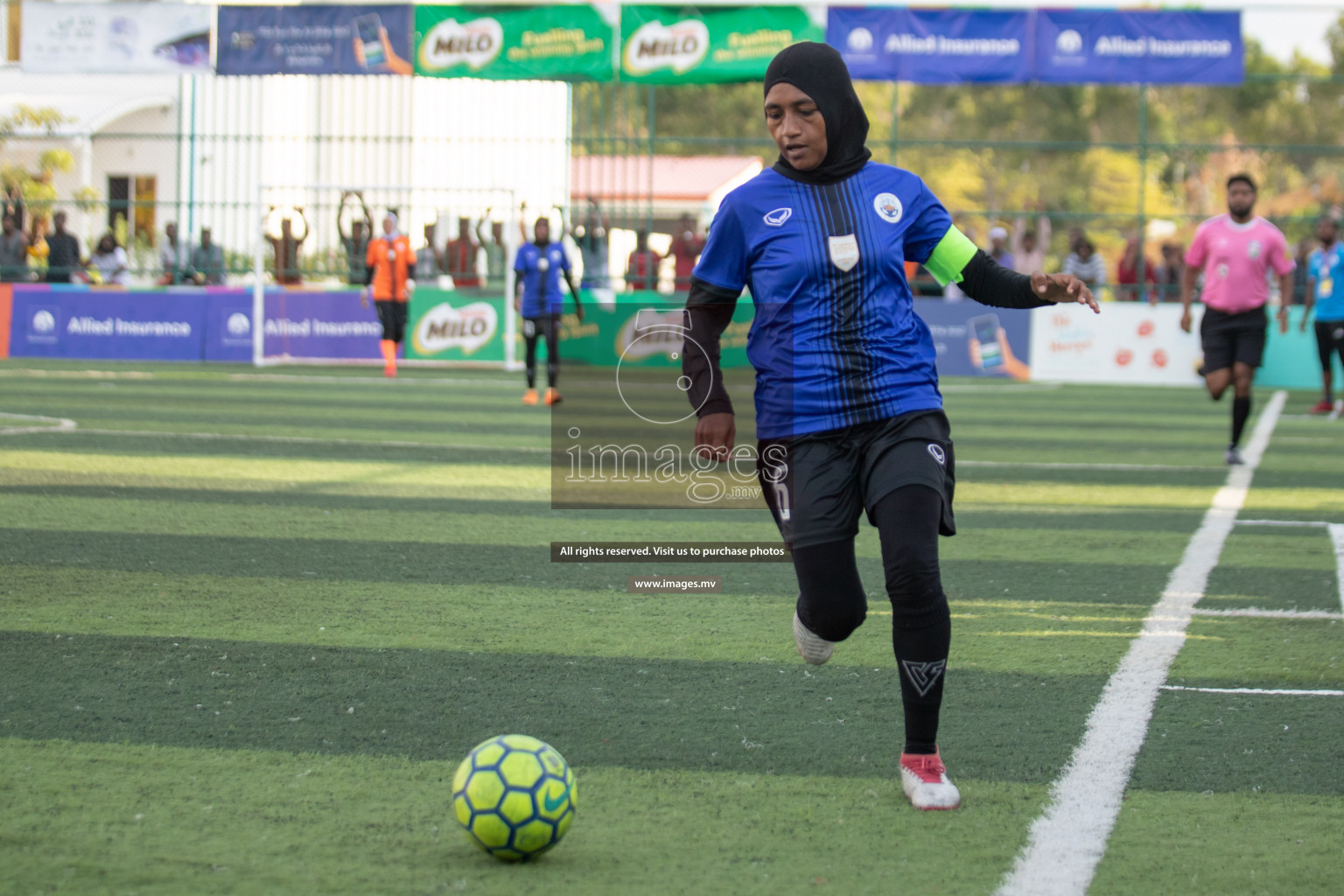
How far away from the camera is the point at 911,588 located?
12.5 ft

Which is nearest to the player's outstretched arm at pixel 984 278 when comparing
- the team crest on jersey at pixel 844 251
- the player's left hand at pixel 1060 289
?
the player's left hand at pixel 1060 289

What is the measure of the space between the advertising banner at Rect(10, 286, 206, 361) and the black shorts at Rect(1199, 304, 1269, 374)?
1579 centimetres

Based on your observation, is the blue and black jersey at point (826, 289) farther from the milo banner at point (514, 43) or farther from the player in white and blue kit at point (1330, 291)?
the milo banner at point (514, 43)

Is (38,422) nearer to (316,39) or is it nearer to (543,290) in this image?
(543,290)

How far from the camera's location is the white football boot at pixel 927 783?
377 cm

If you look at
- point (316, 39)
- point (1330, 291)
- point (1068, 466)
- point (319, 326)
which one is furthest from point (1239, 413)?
point (316, 39)

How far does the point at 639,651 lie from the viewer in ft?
18.2

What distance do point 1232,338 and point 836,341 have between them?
8234mm

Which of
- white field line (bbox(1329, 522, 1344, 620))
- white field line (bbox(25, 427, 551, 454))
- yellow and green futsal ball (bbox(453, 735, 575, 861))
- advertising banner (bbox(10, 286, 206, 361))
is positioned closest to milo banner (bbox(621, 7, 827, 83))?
advertising banner (bbox(10, 286, 206, 361))

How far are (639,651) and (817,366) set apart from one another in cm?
185

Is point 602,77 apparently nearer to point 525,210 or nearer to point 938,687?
point 525,210

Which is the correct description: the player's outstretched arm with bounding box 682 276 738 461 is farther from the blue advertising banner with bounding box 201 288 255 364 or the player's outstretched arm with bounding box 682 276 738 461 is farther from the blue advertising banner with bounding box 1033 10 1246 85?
the blue advertising banner with bounding box 201 288 255 364

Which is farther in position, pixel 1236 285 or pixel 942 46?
pixel 942 46

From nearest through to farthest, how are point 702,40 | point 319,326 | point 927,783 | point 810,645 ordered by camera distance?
point 927,783 → point 810,645 → point 702,40 → point 319,326
